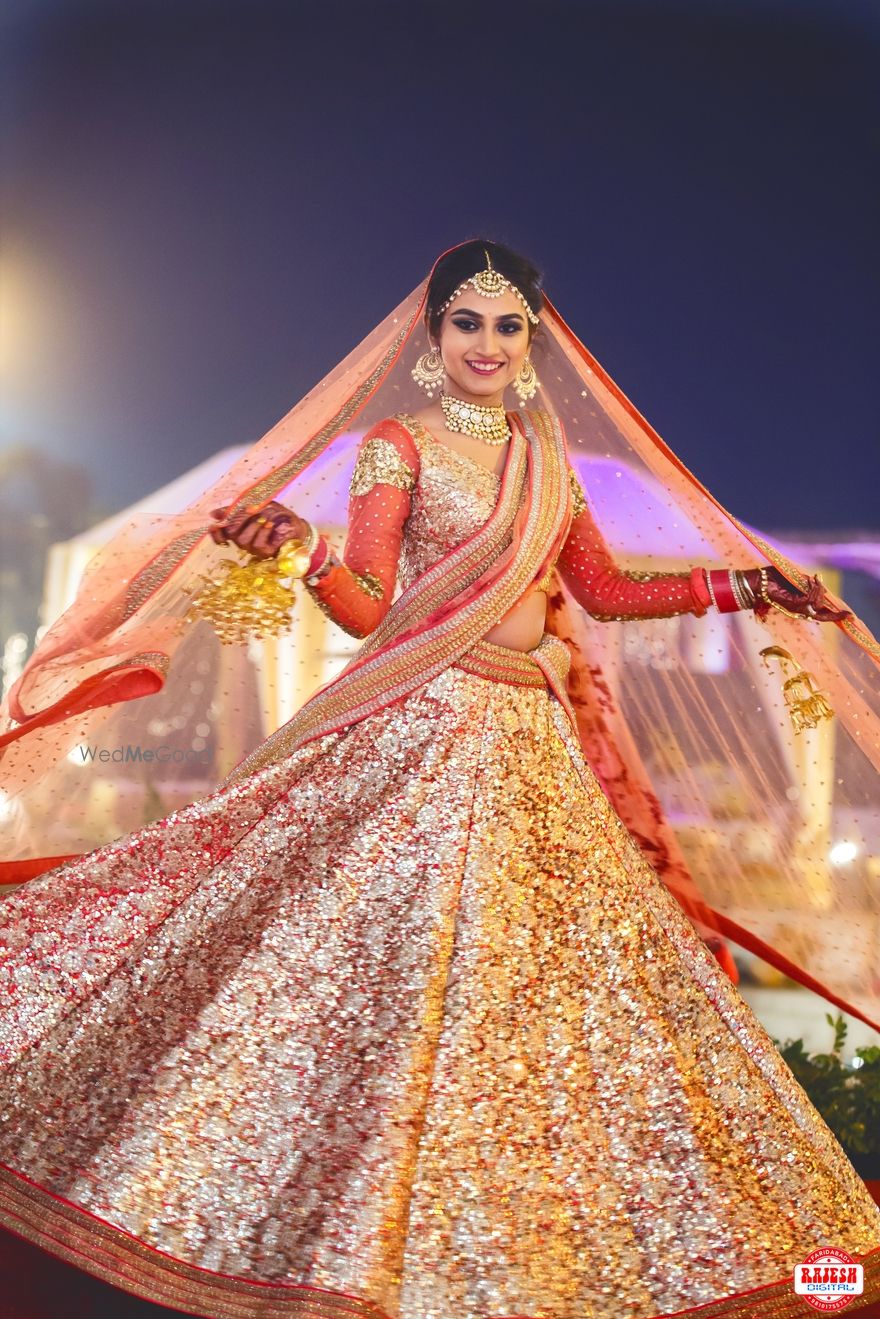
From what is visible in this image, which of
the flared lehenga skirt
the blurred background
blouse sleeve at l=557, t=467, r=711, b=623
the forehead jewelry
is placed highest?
the blurred background

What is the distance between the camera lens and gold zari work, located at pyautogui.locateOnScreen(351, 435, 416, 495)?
226 cm

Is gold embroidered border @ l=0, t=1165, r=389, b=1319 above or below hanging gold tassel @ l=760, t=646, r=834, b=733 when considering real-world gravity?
below

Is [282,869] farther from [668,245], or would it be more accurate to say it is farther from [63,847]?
[668,245]

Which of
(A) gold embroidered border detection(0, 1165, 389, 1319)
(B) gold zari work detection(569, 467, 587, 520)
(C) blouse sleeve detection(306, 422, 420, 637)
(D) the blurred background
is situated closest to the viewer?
(A) gold embroidered border detection(0, 1165, 389, 1319)

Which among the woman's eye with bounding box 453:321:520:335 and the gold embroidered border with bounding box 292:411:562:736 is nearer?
the gold embroidered border with bounding box 292:411:562:736

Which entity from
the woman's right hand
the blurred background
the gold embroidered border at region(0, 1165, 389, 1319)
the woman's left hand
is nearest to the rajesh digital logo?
the gold embroidered border at region(0, 1165, 389, 1319)

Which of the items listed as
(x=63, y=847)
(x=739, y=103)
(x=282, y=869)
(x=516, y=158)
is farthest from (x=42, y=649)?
(x=739, y=103)

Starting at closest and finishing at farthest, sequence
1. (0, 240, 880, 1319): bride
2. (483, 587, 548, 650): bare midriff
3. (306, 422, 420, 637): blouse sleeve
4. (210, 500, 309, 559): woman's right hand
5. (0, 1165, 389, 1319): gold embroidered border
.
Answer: (0, 1165, 389, 1319): gold embroidered border
(0, 240, 880, 1319): bride
(210, 500, 309, 559): woman's right hand
(306, 422, 420, 637): blouse sleeve
(483, 587, 548, 650): bare midriff

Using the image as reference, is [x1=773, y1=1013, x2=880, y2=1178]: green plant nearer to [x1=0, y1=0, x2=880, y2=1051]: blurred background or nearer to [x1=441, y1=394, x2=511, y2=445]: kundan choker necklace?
[x1=0, y1=0, x2=880, y2=1051]: blurred background

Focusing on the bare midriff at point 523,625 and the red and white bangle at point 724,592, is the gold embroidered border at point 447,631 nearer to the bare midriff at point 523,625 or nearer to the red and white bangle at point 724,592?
the bare midriff at point 523,625

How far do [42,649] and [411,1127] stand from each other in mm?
1137

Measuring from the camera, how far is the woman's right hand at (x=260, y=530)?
1.93 metres

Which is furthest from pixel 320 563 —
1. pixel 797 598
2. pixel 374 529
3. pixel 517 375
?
pixel 797 598

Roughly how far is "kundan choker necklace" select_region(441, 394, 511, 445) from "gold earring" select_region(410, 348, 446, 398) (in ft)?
0.42
